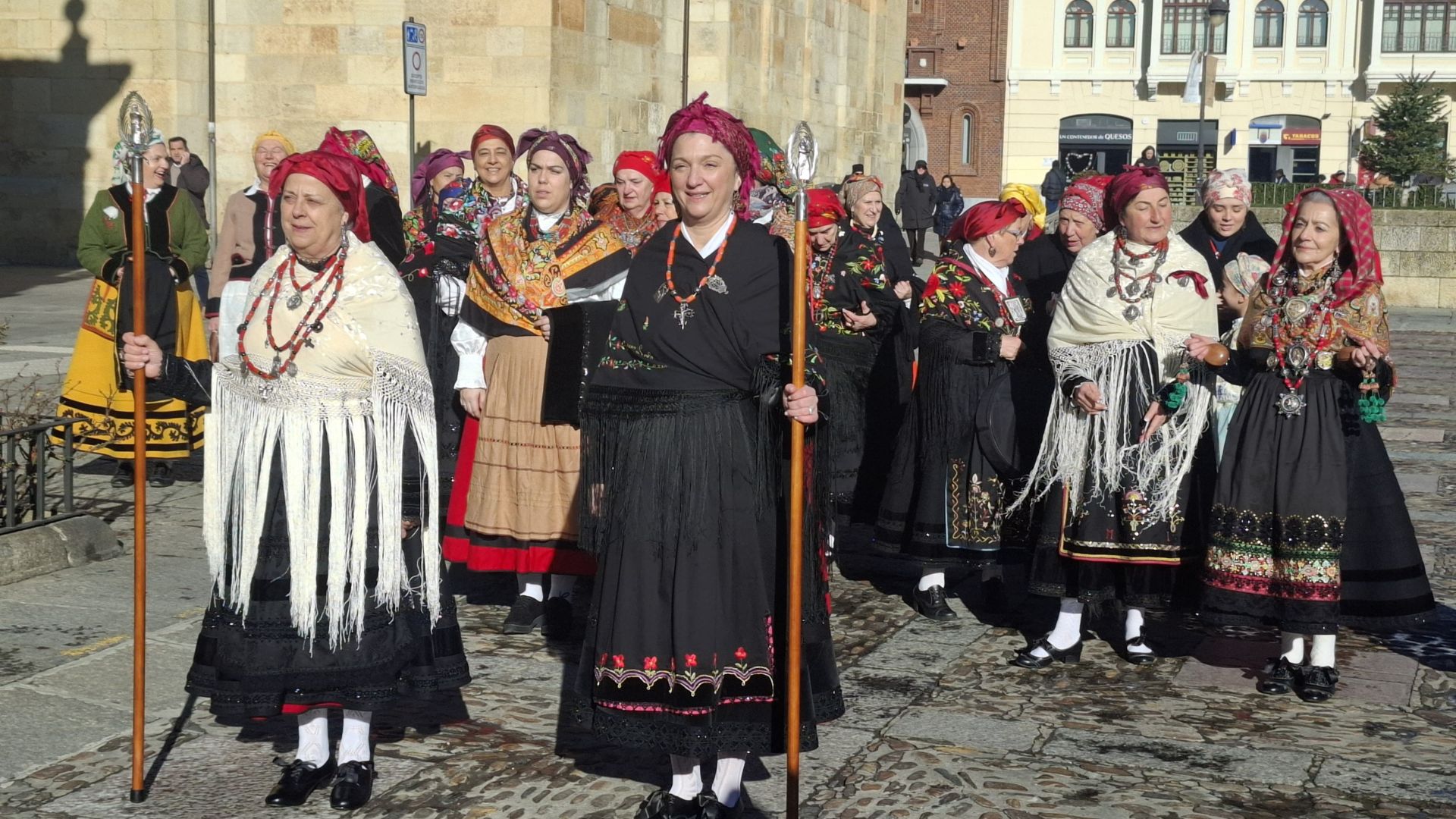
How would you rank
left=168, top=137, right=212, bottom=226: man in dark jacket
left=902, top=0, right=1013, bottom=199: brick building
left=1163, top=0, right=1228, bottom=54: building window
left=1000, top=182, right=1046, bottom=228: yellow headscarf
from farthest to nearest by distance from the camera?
1. left=902, top=0, right=1013, bottom=199: brick building
2. left=1163, top=0, right=1228, bottom=54: building window
3. left=168, top=137, right=212, bottom=226: man in dark jacket
4. left=1000, top=182, right=1046, bottom=228: yellow headscarf

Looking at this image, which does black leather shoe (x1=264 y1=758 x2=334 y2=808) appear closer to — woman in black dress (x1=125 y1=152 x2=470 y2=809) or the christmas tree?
woman in black dress (x1=125 y1=152 x2=470 y2=809)

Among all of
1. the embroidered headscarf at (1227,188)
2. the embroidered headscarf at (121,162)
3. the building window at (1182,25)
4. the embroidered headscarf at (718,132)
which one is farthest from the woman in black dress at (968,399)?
the building window at (1182,25)

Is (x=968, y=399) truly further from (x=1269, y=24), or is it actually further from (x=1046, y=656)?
(x=1269, y=24)

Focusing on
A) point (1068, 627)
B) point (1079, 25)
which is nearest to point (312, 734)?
point (1068, 627)

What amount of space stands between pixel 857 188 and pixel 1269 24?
176ft

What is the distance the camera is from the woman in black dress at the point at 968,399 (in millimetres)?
7352

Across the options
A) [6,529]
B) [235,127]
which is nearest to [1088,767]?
[6,529]

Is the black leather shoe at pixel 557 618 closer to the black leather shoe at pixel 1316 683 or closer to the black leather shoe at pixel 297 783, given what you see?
the black leather shoe at pixel 297 783

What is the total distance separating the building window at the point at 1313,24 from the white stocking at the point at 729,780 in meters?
58.4

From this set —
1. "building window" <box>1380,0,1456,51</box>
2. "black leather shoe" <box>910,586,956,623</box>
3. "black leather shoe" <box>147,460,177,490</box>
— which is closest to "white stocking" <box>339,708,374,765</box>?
"black leather shoe" <box>910,586,956,623</box>

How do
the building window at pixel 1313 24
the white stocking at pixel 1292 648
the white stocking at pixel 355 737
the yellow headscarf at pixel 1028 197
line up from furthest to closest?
1. the building window at pixel 1313 24
2. the yellow headscarf at pixel 1028 197
3. the white stocking at pixel 1292 648
4. the white stocking at pixel 355 737

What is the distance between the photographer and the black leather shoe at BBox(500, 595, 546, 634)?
7000mm

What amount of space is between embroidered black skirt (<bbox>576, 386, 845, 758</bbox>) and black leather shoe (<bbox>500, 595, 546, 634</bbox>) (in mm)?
2218

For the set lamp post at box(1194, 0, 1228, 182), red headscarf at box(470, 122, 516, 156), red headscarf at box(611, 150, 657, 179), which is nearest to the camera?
red headscarf at box(611, 150, 657, 179)
